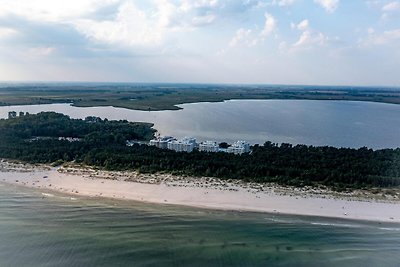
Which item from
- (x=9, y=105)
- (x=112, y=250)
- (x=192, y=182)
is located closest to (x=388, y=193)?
(x=192, y=182)

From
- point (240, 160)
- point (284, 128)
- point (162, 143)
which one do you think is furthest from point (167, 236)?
point (284, 128)

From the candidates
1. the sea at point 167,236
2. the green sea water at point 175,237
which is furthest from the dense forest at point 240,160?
the green sea water at point 175,237

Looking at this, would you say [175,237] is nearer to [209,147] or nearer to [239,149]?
[239,149]

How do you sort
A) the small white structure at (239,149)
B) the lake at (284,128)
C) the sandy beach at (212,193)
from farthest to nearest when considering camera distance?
1. the lake at (284,128)
2. the small white structure at (239,149)
3. the sandy beach at (212,193)

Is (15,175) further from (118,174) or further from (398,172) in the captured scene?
(398,172)

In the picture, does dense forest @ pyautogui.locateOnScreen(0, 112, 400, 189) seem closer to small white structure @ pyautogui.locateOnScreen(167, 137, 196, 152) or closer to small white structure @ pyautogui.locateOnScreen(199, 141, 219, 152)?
small white structure @ pyautogui.locateOnScreen(167, 137, 196, 152)

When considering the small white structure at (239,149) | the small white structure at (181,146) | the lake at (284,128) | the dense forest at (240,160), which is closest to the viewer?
the dense forest at (240,160)

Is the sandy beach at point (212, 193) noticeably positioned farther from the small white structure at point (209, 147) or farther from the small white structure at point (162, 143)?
the small white structure at point (162, 143)
